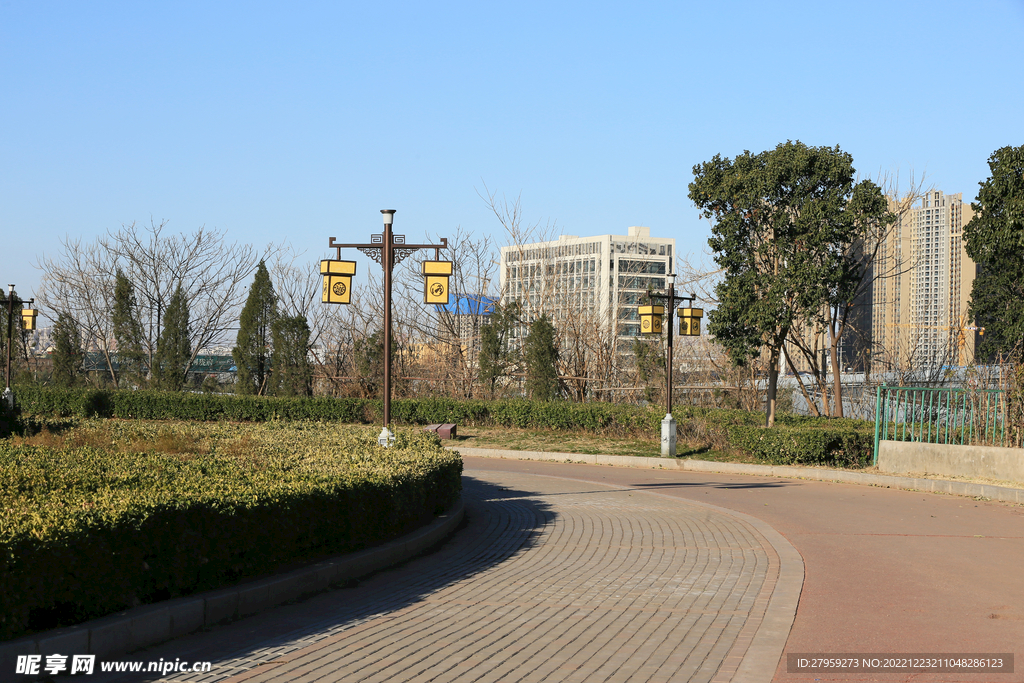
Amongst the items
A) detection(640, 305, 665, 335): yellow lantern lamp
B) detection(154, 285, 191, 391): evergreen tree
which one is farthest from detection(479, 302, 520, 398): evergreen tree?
detection(154, 285, 191, 391): evergreen tree

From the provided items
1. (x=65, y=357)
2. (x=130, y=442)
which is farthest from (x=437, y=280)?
(x=65, y=357)

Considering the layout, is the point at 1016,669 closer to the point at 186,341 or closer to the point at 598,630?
the point at 598,630

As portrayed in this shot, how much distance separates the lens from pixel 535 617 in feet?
22.4

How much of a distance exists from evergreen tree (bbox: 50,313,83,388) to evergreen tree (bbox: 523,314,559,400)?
20.6 m

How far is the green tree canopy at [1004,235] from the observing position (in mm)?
21469

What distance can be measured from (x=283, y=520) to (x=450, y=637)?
2071 mm

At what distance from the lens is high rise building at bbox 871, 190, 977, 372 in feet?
132

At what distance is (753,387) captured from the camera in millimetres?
33438

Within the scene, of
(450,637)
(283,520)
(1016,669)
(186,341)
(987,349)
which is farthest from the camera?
(186,341)

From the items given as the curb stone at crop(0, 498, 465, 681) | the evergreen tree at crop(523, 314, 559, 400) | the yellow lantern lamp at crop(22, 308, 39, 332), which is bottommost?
the curb stone at crop(0, 498, 465, 681)

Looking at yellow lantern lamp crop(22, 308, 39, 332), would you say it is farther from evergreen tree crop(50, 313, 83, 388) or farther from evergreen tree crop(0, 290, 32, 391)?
evergreen tree crop(0, 290, 32, 391)

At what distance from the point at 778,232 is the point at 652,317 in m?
5.79

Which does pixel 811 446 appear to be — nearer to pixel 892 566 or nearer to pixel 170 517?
pixel 892 566

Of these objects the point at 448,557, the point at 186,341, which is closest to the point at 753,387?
the point at 186,341
